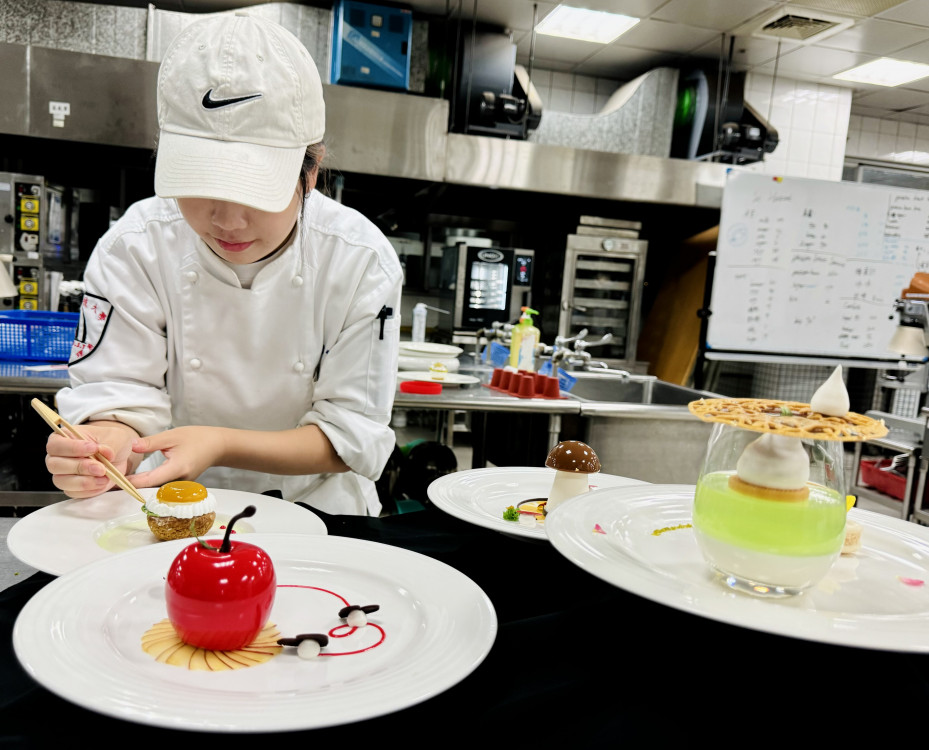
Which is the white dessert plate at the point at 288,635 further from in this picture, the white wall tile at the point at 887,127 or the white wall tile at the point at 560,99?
the white wall tile at the point at 887,127

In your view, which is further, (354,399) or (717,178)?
(717,178)

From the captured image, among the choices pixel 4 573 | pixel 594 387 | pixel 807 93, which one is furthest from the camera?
pixel 807 93

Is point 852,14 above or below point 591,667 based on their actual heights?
above

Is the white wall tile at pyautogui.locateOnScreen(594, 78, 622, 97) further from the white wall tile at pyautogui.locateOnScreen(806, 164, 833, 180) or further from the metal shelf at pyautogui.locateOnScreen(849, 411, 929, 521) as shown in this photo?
the metal shelf at pyautogui.locateOnScreen(849, 411, 929, 521)

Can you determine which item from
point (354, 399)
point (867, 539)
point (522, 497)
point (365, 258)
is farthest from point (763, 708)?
point (365, 258)

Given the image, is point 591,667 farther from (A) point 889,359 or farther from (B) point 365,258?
(A) point 889,359

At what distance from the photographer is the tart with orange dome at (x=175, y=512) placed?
831 millimetres

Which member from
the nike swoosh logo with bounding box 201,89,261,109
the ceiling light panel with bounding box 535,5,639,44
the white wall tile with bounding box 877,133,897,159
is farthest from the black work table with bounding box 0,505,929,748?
the white wall tile with bounding box 877,133,897,159

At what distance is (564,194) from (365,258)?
162 inches

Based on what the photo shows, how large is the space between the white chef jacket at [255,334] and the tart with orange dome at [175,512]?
418 mm

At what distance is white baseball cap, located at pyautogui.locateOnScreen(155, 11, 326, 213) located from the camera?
94 cm

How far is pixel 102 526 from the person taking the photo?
2.77 ft

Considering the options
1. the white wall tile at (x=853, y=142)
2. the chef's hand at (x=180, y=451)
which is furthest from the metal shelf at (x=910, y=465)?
the white wall tile at (x=853, y=142)

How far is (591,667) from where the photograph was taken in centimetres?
62
